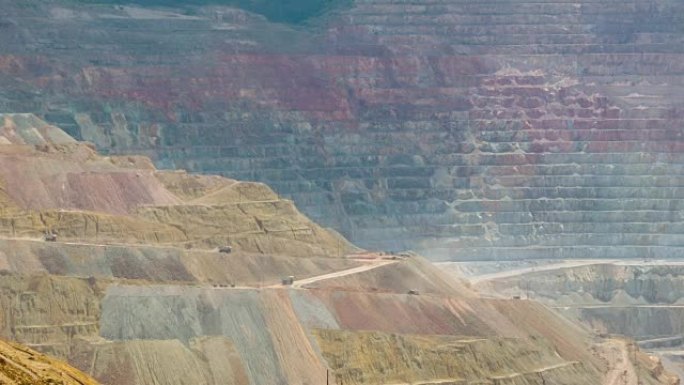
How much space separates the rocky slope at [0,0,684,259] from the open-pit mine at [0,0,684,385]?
0.56 feet

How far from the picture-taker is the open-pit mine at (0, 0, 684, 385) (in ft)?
417

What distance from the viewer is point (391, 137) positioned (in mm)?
183875

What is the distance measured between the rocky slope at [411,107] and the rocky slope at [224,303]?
47.6 m

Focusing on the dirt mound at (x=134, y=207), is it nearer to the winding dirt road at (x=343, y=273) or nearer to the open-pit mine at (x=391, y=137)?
the open-pit mine at (x=391, y=137)

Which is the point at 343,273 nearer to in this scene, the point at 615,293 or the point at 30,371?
the point at 615,293

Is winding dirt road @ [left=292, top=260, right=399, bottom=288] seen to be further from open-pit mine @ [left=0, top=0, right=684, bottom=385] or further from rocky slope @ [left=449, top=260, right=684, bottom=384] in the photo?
rocky slope @ [left=449, top=260, right=684, bottom=384]

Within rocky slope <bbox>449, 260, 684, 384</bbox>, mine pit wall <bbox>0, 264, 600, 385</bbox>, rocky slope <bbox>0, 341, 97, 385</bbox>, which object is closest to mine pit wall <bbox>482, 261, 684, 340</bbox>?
rocky slope <bbox>449, 260, 684, 384</bbox>

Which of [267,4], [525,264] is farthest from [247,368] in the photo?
[267,4]

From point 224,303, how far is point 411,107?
91.3 meters

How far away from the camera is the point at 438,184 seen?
591ft

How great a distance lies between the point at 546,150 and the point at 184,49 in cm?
2969

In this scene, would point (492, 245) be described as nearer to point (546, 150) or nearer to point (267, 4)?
point (546, 150)

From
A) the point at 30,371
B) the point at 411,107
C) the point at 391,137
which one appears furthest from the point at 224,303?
the point at 411,107

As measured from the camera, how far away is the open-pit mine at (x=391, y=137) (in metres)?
127
